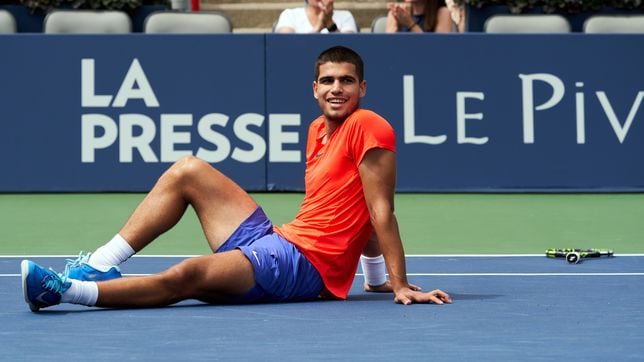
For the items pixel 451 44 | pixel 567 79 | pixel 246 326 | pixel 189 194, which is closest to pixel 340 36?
pixel 451 44

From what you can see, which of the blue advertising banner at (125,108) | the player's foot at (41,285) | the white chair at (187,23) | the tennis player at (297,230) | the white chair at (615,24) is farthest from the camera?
the white chair at (615,24)

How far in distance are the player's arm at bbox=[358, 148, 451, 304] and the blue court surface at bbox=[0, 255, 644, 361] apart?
75 mm

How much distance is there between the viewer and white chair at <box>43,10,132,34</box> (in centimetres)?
1315

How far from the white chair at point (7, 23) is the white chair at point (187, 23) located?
1.31 m

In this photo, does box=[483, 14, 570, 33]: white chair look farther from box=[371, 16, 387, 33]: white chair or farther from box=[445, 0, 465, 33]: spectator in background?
box=[371, 16, 387, 33]: white chair

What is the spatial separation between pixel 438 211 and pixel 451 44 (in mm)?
1930

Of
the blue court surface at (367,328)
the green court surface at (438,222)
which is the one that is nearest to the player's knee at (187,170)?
the blue court surface at (367,328)

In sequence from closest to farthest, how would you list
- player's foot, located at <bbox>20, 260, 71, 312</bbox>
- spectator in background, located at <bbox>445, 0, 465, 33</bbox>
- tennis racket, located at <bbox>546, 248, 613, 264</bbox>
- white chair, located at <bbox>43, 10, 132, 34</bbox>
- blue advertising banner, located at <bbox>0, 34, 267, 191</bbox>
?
player's foot, located at <bbox>20, 260, 71, 312</bbox>, tennis racket, located at <bbox>546, 248, 613, 264</bbox>, blue advertising banner, located at <bbox>0, 34, 267, 191</bbox>, white chair, located at <bbox>43, 10, 132, 34</bbox>, spectator in background, located at <bbox>445, 0, 465, 33</bbox>

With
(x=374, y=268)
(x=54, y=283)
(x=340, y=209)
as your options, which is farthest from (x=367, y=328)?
(x=54, y=283)

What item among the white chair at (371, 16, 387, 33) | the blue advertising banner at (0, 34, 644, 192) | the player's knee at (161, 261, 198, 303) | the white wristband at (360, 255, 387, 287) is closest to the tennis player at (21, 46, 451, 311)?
the player's knee at (161, 261, 198, 303)

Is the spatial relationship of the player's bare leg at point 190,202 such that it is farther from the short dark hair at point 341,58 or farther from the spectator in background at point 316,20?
the spectator in background at point 316,20

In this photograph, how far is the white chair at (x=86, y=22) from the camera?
1315 cm

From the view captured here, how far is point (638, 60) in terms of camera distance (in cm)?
1205

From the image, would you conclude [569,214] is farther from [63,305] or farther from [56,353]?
[56,353]
